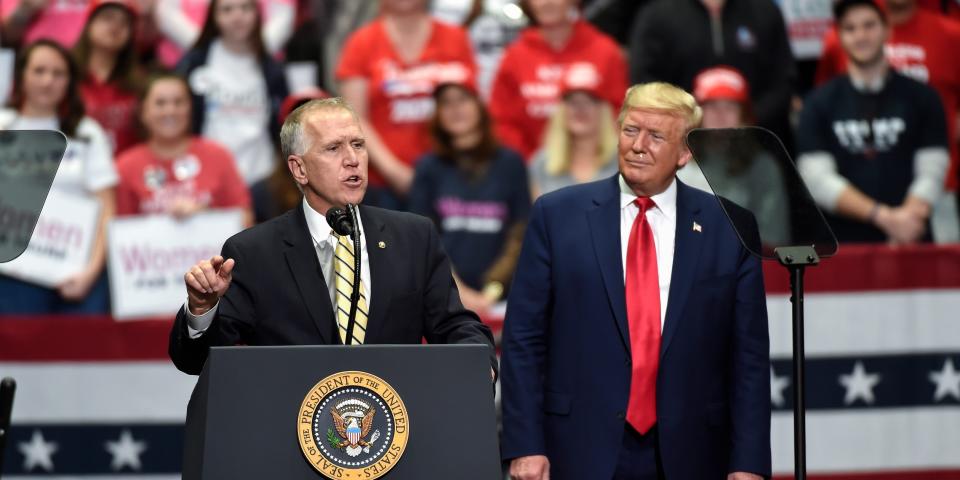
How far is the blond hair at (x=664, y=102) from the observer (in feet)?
14.2

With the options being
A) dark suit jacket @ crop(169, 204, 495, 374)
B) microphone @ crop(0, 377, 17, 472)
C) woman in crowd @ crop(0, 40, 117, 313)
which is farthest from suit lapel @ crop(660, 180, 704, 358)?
woman in crowd @ crop(0, 40, 117, 313)

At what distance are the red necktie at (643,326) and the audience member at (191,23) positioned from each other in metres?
4.12

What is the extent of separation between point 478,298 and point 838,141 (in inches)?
80.0

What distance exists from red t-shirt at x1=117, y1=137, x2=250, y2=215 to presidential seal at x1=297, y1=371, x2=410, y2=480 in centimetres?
410

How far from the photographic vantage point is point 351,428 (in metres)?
3.36

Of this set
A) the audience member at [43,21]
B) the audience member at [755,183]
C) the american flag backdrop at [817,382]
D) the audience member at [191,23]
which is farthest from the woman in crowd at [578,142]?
the audience member at [755,183]

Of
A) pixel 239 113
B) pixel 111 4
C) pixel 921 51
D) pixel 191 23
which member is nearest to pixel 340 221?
pixel 239 113

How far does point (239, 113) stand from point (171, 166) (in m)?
0.58

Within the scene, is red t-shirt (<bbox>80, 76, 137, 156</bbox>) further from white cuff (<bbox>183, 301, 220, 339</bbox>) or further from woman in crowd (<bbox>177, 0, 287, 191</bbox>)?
white cuff (<bbox>183, 301, 220, 339</bbox>)

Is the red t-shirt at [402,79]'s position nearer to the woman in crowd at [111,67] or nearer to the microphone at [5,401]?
the woman in crowd at [111,67]

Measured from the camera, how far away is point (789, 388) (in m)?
6.84

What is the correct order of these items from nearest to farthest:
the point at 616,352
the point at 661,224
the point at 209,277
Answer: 1. the point at 209,277
2. the point at 616,352
3. the point at 661,224

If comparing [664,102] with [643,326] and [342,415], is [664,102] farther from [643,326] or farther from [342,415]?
[342,415]

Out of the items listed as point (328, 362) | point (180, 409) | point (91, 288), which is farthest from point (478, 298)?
point (328, 362)
